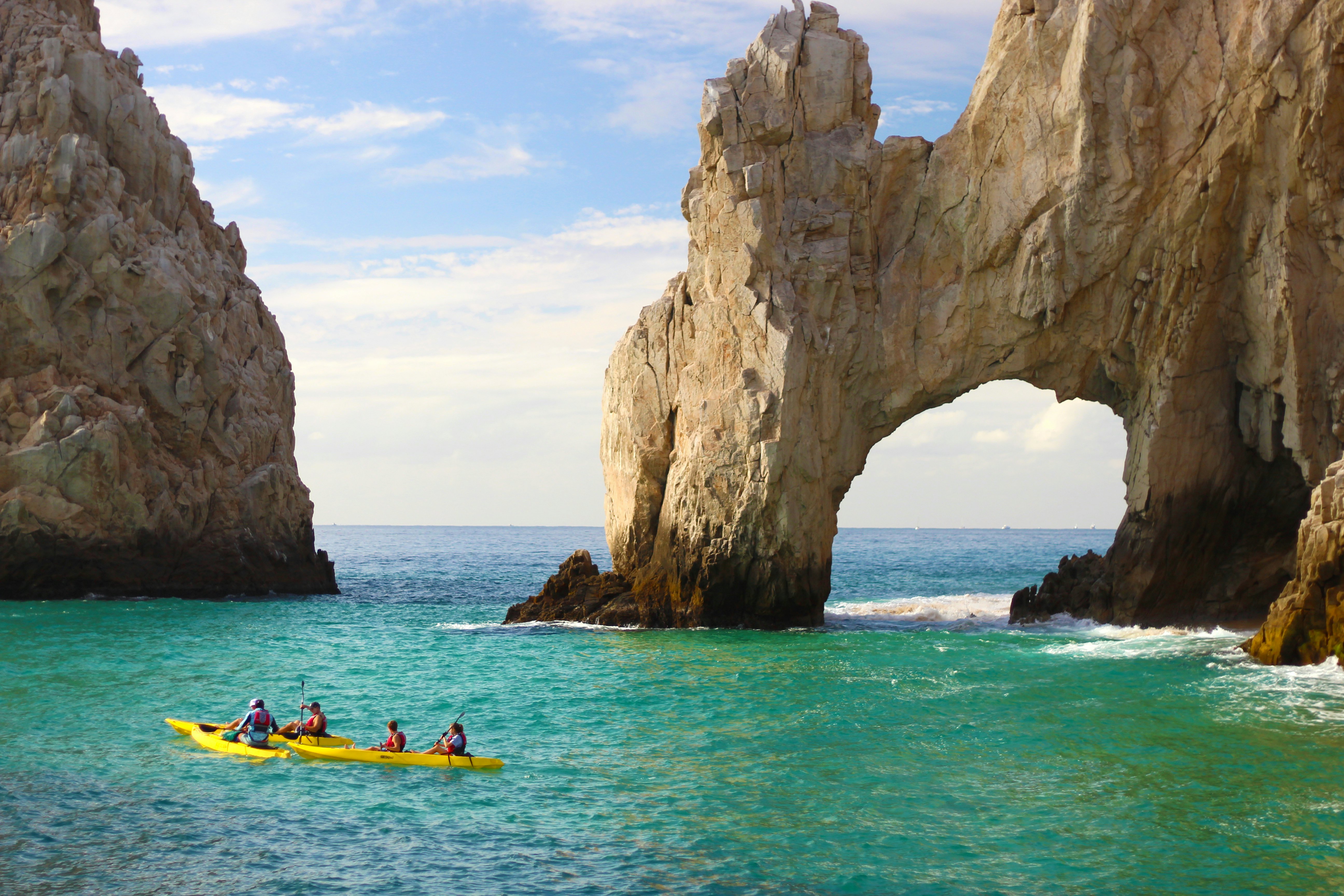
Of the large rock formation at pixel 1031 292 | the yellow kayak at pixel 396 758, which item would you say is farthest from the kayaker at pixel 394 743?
the large rock formation at pixel 1031 292

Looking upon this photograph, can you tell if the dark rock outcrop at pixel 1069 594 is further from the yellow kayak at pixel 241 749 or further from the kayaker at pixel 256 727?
the kayaker at pixel 256 727

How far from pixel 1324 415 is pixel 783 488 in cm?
1402

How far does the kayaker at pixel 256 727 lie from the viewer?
19.3m

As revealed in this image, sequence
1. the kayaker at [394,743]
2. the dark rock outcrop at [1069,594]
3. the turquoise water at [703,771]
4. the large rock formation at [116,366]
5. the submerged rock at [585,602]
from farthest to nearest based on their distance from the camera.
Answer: the large rock formation at [116,366], the submerged rock at [585,602], the dark rock outcrop at [1069,594], the kayaker at [394,743], the turquoise water at [703,771]

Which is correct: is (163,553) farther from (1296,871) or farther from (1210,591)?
(1296,871)

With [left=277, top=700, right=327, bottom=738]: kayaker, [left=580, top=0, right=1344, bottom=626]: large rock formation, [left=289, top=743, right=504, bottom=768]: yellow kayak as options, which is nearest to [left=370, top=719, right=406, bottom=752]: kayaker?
[left=289, top=743, right=504, bottom=768]: yellow kayak

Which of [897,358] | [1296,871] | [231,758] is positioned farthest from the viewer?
[897,358]

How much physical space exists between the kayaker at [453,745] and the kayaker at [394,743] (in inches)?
21.9

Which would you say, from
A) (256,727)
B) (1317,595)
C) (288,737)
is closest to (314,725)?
(288,737)

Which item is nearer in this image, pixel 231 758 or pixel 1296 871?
pixel 1296 871

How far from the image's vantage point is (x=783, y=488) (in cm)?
3238

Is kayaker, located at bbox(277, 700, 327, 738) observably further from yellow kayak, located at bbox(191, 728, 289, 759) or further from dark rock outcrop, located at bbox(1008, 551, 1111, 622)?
dark rock outcrop, located at bbox(1008, 551, 1111, 622)

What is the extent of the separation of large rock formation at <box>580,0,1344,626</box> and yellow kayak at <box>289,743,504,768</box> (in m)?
15.7

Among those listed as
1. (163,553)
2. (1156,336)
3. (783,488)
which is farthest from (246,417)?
(1156,336)
